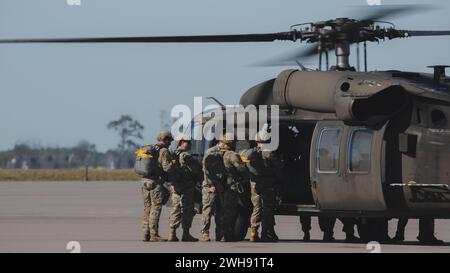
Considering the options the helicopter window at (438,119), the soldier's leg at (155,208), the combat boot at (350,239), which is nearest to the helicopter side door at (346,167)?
the helicopter window at (438,119)

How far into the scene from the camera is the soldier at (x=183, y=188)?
23.3 meters

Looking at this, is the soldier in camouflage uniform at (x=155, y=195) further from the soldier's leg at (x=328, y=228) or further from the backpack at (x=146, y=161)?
the soldier's leg at (x=328, y=228)

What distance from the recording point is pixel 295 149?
24.3 metres

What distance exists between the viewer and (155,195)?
23.1 m

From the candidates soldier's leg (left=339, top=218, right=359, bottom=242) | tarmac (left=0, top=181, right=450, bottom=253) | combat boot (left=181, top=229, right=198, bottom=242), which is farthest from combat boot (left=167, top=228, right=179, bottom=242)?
soldier's leg (left=339, top=218, right=359, bottom=242)

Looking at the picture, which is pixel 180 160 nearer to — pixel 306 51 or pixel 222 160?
pixel 222 160

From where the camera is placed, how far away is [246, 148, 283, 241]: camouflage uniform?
2314 cm

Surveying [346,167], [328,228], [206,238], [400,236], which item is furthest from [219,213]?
[400,236]

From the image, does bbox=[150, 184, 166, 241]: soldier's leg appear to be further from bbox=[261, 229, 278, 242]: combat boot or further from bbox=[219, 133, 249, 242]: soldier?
bbox=[261, 229, 278, 242]: combat boot

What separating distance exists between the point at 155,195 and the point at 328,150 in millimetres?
3092

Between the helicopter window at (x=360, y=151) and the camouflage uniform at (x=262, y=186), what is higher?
the helicopter window at (x=360, y=151)
